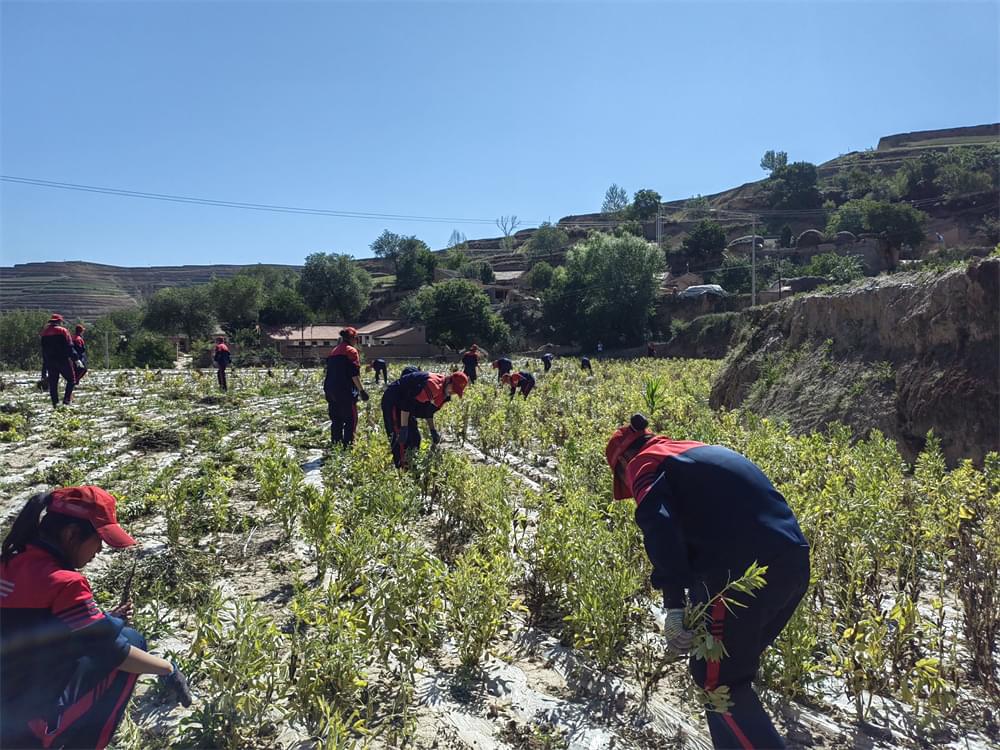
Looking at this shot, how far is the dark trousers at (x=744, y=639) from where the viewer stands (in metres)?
2.45

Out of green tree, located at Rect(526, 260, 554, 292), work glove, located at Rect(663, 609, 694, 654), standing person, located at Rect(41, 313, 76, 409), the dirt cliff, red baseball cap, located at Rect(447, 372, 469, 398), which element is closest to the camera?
work glove, located at Rect(663, 609, 694, 654)

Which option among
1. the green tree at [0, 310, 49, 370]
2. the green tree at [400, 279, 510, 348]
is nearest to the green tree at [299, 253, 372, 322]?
the green tree at [400, 279, 510, 348]

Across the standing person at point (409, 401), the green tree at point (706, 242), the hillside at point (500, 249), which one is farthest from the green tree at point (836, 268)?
the standing person at point (409, 401)

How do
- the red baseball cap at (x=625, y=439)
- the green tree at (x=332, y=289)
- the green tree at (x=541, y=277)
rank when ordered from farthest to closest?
the green tree at (x=541, y=277) < the green tree at (x=332, y=289) < the red baseball cap at (x=625, y=439)

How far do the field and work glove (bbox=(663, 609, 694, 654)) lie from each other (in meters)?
0.14

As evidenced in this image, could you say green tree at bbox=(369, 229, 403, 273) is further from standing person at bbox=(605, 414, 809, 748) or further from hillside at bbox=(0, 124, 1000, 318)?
standing person at bbox=(605, 414, 809, 748)

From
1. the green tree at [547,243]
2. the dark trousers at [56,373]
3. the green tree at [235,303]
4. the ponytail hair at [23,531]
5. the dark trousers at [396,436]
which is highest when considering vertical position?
the green tree at [547,243]

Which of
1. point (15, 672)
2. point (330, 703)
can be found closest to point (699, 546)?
point (330, 703)

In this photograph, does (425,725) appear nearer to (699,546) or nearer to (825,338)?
(699,546)

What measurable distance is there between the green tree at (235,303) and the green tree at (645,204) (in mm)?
55732

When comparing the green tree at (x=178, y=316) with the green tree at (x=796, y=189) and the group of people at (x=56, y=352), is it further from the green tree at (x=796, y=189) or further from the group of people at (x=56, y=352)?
the green tree at (x=796, y=189)

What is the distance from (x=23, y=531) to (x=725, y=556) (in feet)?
8.38

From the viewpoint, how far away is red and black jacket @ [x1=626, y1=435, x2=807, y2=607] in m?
2.48

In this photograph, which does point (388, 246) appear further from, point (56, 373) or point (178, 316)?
point (56, 373)
